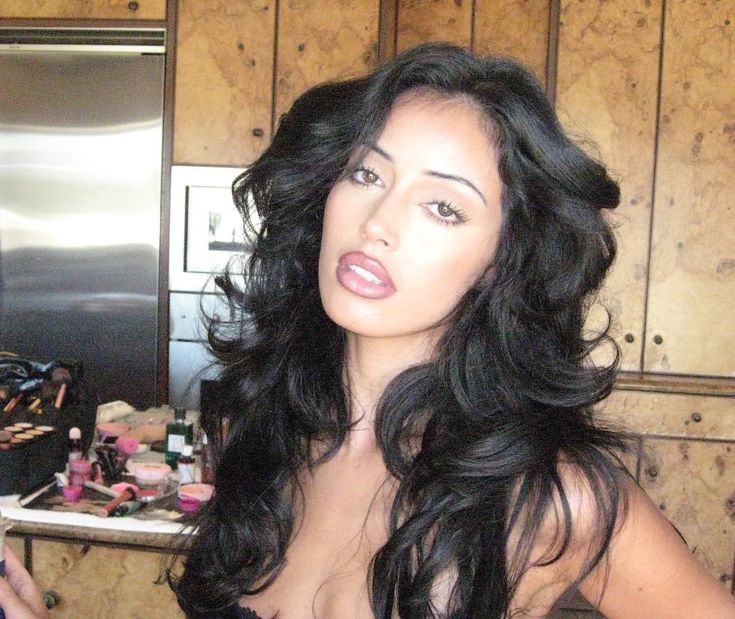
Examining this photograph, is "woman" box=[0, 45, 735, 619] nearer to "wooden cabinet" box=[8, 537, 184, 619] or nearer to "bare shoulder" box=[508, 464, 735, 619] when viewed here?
"bare shoulder" box=[508, 464, 735, 619]

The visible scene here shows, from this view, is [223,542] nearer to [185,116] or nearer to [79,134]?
[185,116]

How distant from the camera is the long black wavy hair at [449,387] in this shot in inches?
43.3

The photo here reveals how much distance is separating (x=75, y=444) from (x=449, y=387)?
47.5 inches

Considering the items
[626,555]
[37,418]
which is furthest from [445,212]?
[37,418]

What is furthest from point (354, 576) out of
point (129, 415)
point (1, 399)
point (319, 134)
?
point (129, 415)

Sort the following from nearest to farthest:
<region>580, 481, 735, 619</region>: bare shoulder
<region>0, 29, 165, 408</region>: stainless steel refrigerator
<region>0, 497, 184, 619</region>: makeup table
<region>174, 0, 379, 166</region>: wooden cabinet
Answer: <region>580, 481, 735, 619</region>: bare shoulder → <region>0, 497, 184, 619</region>: makeup table → <region>174, 0, 379, 166</region>: wooden cabinet → <region>0, 29, 165, 408</region>: stainless steel refrigerator

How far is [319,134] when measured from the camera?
137 centimetres

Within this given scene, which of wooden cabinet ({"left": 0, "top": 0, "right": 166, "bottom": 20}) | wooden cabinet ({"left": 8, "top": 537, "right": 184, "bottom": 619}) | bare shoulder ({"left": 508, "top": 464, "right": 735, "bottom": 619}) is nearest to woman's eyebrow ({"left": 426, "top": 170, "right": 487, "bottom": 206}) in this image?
bare shoulder ({"left": 508, "top": 464, "right": 735, "bottom": 619})

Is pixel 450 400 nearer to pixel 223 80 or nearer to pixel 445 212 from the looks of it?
pixel 445 212

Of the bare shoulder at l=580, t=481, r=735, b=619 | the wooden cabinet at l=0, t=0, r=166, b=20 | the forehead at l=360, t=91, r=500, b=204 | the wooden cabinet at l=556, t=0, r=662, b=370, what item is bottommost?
the bare shoulder at l=580, t=481, r=735, b=619

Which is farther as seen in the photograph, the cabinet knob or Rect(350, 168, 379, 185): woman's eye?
the cabinet knob

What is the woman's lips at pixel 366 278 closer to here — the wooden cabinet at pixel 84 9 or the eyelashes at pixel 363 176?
the eyelashes at pixel 363 176

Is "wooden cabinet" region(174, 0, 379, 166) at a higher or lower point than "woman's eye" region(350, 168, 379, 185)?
higher

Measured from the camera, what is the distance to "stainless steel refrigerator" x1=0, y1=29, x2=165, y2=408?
11.9ft
